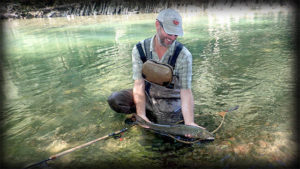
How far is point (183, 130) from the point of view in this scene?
3.06 metres

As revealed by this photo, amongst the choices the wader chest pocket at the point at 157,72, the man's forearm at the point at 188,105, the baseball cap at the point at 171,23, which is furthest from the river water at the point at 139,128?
the baseball cap at the point at 171,23

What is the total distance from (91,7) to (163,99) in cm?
4586

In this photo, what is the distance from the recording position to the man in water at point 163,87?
2.88 metres

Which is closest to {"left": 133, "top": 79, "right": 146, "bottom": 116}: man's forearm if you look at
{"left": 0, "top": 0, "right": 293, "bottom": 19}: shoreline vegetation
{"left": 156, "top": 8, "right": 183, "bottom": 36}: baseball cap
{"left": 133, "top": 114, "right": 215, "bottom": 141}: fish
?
{"left": 133, "top": 114, "right": 215, "bottom": 141}: fish

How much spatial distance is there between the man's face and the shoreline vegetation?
28472 millimetres

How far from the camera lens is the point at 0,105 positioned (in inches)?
190

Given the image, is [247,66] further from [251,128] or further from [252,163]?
[252,163]

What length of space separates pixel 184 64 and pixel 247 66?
4.19 m

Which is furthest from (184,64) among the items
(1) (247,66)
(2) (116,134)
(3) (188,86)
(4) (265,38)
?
(4) (265,38)

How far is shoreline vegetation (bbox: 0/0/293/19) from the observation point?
Answer: 31280 millimetres

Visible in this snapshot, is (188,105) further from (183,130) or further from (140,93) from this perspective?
(140,93)

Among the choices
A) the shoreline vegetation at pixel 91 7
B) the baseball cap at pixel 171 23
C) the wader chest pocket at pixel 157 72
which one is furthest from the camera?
the shoreline vegetation at pixel 91 7

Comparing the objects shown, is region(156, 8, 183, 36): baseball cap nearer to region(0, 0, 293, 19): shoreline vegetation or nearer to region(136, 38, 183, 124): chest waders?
region(136, 38, 183, 124): chest waders

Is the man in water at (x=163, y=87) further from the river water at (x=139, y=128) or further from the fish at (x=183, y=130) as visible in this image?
the river water at (x=139, y=128)
